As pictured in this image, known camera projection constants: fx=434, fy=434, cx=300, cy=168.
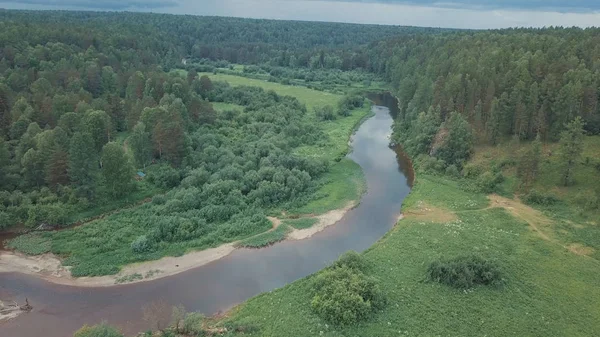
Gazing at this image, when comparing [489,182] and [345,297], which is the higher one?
[489,182]

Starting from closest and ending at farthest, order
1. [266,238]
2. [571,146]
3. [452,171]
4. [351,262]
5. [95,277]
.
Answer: [351,262] < [95,277] < [266,238] < [571,146] < [452,171]

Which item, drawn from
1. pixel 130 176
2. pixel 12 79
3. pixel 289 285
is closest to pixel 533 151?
pixel 289 285

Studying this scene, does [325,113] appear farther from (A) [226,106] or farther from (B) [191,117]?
(B) [191,117]

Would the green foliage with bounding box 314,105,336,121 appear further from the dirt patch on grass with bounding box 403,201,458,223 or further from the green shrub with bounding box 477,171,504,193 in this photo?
the dirt patch on grass with bounding box 403,201,458,223

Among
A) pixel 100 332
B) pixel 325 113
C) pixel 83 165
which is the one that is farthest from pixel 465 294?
pixel 325 113

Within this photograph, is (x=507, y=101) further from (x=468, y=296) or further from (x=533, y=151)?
(x=468, y=296)

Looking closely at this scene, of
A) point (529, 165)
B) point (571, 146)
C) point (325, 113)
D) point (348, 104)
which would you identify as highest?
point (571, 146)

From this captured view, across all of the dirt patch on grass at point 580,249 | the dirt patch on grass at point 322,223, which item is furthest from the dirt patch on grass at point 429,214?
the dirt patch on grass at point 580,249
